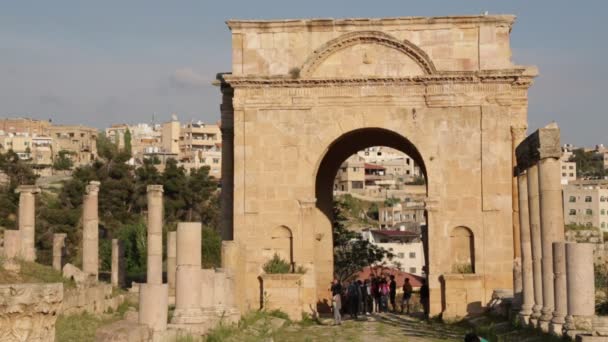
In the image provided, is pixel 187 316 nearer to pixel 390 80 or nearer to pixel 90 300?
pixel 90 300

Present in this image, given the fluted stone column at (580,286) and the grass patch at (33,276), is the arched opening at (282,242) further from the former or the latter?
the fluted stone column at (580,286)

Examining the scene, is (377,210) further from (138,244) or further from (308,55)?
(308,55)

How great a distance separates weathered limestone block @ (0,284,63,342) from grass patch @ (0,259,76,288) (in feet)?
52.9

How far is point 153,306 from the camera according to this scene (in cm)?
1953

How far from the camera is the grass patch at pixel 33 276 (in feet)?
89.6

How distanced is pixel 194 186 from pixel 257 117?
1894 inches

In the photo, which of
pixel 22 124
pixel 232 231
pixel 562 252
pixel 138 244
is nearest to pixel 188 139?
pixel 22 124

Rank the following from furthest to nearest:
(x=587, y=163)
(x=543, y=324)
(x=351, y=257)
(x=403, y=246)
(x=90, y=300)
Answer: (x=587, y=163) < (x=403, y=246) < (x=351, y=257) < (x=90, y=300) < (x=543, y=324)

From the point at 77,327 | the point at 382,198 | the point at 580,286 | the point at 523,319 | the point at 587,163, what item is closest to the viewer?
the point at 580,286

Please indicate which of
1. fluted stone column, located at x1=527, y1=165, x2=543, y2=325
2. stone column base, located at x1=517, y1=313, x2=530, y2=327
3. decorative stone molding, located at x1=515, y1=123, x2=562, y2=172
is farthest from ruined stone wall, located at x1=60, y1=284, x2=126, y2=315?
decorative stone molding, located at x1=515, y1=123, x2=562, y2=172

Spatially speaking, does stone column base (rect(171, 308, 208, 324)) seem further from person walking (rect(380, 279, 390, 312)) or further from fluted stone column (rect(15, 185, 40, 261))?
person walking (rect(380, 279, 390, 312))

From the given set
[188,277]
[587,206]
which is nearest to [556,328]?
[188,277]

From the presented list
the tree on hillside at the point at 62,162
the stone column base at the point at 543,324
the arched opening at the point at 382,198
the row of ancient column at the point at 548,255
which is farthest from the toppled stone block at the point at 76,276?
the tree on hillside at the point at 62,162

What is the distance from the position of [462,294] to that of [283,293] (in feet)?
15.8
